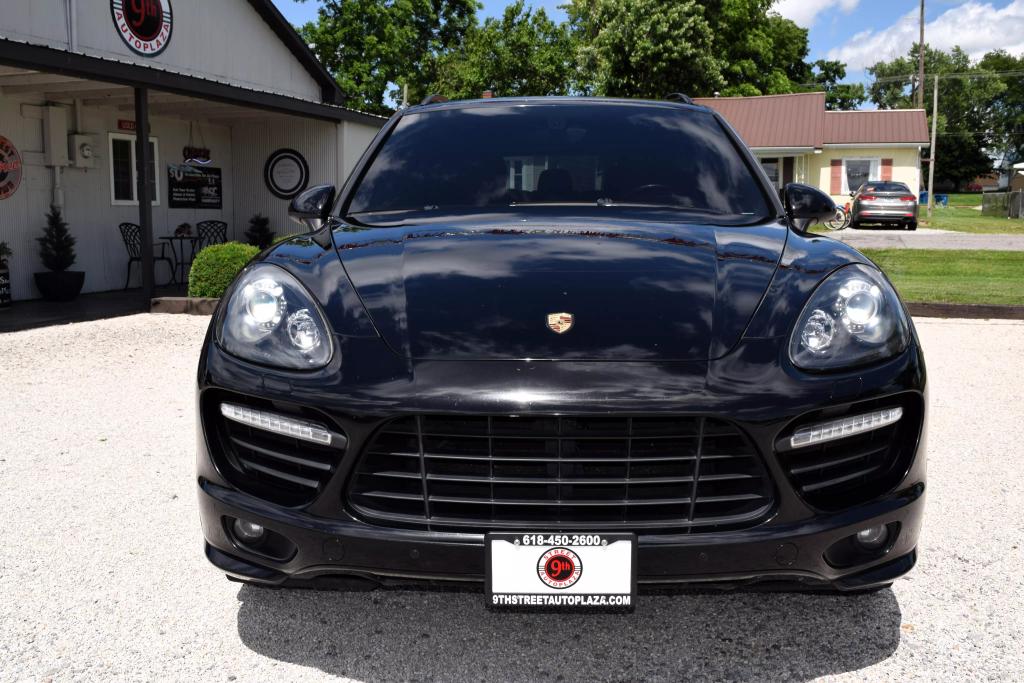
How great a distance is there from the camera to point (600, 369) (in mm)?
2057

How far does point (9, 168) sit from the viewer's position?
11438 mm

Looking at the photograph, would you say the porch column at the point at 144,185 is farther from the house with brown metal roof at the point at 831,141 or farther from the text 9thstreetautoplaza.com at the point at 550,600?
the house with brown metal roof at the point at 831,141

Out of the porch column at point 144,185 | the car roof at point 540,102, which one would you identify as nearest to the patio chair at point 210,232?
the porch column at point 144,185

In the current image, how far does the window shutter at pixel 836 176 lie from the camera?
35.2m

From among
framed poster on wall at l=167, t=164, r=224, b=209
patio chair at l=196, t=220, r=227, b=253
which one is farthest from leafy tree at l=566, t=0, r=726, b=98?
patio chair at l=196, t=220, r=227, b=253

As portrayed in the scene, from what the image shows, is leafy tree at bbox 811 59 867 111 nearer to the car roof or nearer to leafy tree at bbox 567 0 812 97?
leafy tree at bbox 567 0 812 97

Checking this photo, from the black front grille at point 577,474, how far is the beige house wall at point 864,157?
35.1m

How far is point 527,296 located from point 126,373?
5.38 m

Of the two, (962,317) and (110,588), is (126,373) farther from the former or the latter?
(962,317)

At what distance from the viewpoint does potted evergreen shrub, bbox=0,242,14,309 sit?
424 inches

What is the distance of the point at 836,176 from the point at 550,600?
1424 inches

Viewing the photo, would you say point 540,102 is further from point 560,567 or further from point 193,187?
point 193,187

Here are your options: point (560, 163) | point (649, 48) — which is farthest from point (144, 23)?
point (649, 48)

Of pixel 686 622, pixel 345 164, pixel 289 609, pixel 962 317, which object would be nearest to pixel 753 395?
pixel 686 622
